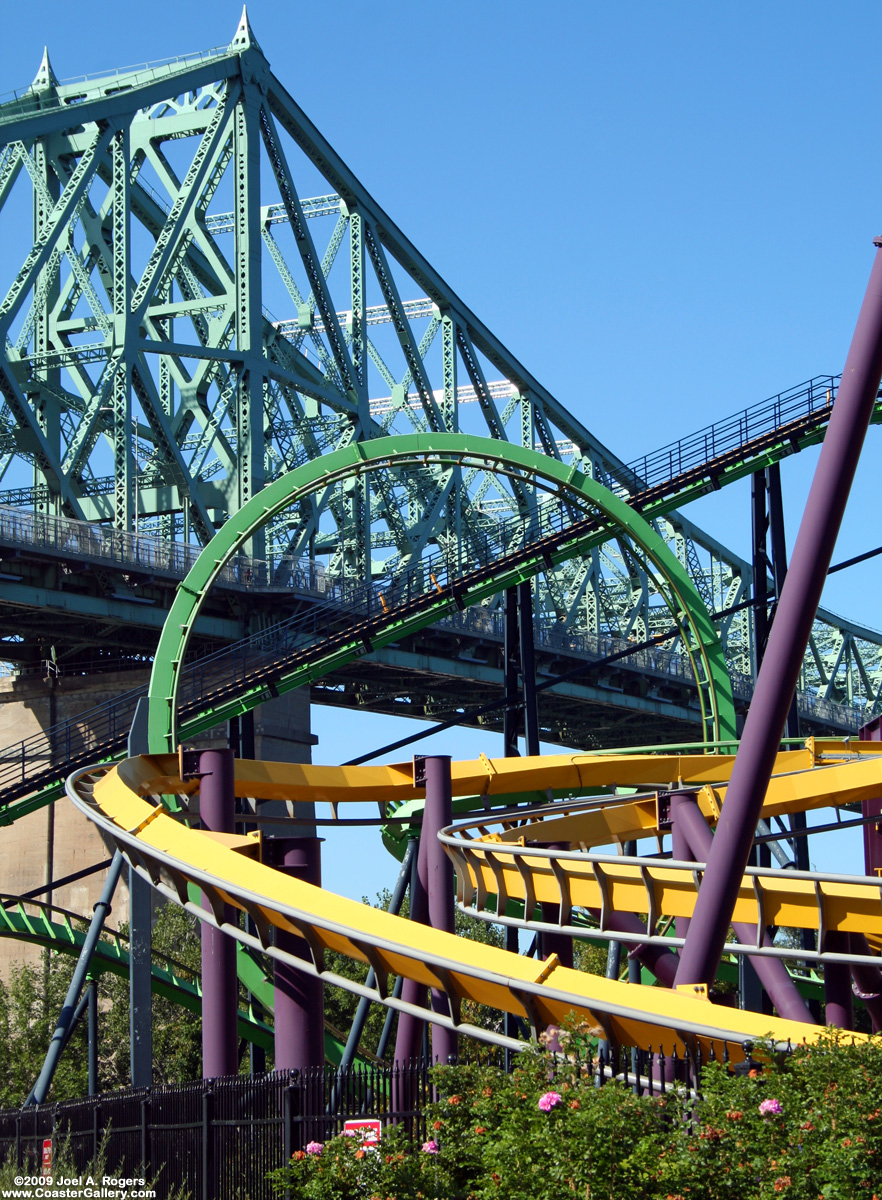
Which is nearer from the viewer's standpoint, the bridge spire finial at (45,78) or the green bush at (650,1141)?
the green bush at (650,1141)

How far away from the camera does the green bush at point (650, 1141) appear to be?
10570 mm

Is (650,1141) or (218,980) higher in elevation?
(218,980)

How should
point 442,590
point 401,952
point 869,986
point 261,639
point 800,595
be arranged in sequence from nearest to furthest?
1. point 800,595
2. point 401,952
3. point 869,986
4. point 442,590
5. point 261,639

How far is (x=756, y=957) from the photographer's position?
18.0 meters

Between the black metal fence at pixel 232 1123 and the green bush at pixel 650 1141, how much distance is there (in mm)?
1319

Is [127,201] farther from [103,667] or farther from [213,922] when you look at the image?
[213,922]

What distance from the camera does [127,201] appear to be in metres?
53.8

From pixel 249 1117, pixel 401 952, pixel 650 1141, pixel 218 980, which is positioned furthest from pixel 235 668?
pixel 650 1141

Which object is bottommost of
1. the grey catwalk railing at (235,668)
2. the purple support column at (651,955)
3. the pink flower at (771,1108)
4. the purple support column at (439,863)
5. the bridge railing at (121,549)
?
the pink flower at (771,1108)

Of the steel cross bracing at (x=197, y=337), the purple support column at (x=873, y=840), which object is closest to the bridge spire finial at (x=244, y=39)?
the steel cross bracing at (x=197, y=337)

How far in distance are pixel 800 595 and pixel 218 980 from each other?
9580 mm

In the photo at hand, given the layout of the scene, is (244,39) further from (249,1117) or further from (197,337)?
(249,1117)

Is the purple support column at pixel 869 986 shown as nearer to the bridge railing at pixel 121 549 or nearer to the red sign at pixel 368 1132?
the red sign at pixel 368 1132

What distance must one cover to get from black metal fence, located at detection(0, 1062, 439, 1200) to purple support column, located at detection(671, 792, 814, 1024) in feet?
9.46
